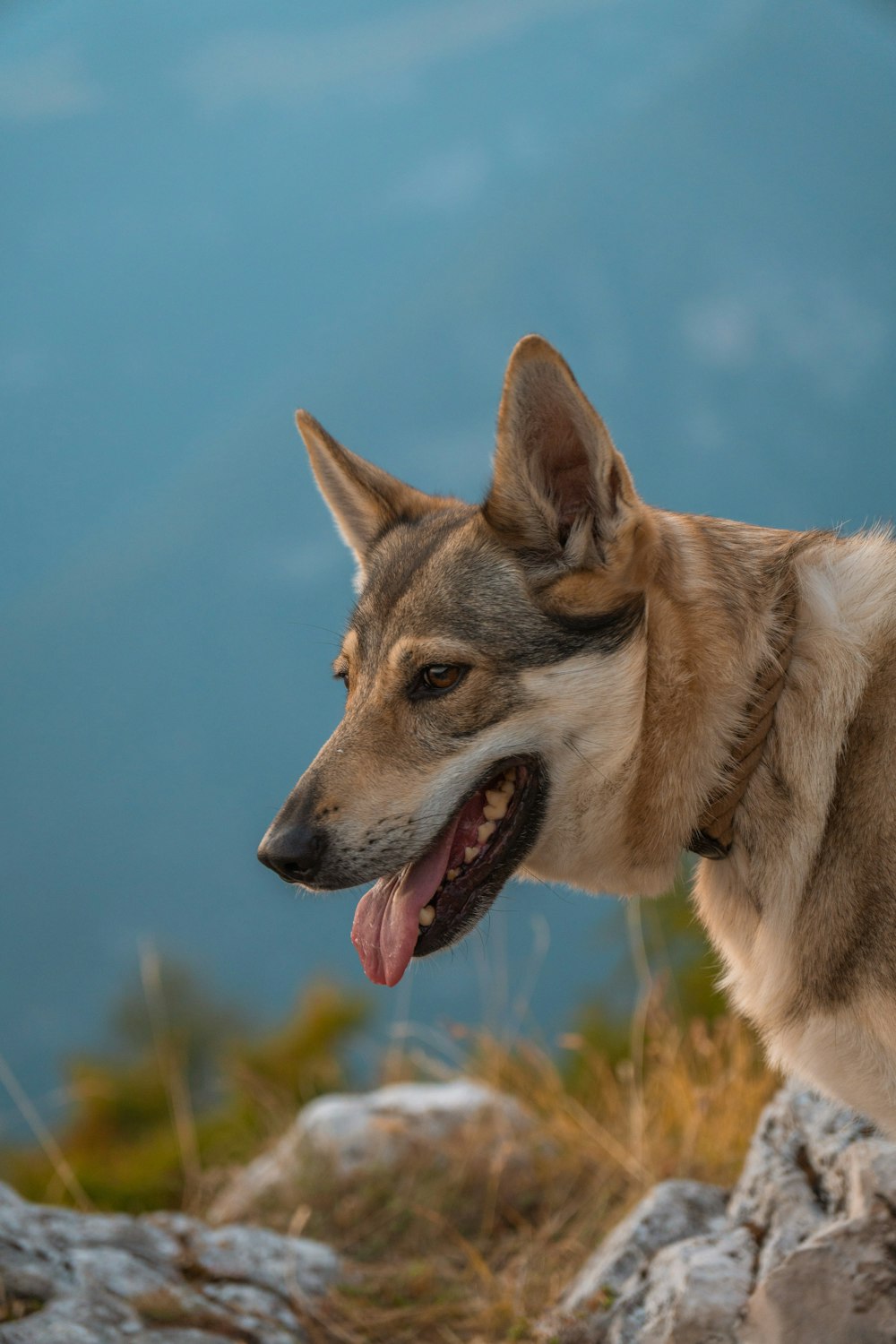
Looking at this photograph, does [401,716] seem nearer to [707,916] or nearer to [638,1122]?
[707,916]

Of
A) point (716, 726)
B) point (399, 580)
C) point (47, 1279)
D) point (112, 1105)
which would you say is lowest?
point (112, 1105)

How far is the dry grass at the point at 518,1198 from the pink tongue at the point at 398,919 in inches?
65.0

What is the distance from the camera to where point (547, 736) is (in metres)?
3.67

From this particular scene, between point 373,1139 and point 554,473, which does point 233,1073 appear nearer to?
point 373,1139

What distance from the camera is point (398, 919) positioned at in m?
3.74

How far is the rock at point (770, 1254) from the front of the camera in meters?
3.39

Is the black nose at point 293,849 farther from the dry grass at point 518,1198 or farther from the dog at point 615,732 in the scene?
the dry grass at point 518,1198

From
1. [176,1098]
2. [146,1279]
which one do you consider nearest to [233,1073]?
[176,1098]

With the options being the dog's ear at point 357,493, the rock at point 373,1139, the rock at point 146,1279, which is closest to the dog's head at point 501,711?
the dog's ear at point 357,493

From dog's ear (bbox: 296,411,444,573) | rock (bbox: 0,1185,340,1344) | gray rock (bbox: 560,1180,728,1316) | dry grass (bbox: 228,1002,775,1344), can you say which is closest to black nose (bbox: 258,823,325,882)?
dog's ear (bbox: 296,411,444,573)

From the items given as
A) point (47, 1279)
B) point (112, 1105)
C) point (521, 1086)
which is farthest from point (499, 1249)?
point (112, 1105)

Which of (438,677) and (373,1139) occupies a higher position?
(438,677)

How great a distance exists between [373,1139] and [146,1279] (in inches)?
86.1

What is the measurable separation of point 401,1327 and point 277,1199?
1.52 m
